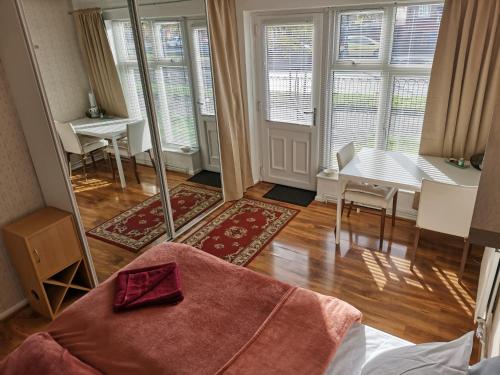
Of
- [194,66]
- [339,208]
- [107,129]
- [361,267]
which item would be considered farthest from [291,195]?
[107,129]

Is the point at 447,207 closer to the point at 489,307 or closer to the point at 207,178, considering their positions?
the point at 489,307

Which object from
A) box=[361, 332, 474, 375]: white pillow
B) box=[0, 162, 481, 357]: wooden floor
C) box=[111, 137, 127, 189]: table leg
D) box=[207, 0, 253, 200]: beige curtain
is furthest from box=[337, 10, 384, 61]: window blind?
box=[361, 332, 474, 375]: white pillow

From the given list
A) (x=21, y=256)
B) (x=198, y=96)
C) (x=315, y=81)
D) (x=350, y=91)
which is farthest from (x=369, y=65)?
(x=21, y=256)

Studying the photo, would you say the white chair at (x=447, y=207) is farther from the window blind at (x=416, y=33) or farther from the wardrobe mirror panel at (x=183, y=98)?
the wardrobe mirror panel at (x=183, y=98)

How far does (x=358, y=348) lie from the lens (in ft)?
5.51

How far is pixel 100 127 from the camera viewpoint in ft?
9.53

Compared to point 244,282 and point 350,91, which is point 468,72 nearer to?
point 350,91

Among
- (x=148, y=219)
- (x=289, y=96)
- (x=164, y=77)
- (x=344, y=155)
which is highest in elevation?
(x=164, y=77)

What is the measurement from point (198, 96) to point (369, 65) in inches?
70.1

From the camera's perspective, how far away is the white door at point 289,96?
3.88 m

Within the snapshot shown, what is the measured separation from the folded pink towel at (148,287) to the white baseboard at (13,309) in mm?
1273

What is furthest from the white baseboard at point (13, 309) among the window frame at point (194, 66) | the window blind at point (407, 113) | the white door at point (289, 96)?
the window blind at point (407, 113)

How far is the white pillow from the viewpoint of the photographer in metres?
1.34

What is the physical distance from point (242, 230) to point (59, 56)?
2.20m
